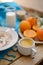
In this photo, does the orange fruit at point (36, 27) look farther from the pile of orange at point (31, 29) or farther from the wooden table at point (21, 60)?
the wooden table at point (21, 60)

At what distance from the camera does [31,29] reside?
0.96m

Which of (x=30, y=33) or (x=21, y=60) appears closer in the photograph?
(x=21, y=60)

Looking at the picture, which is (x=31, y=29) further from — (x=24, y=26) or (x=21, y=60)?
(x=21, y=60)

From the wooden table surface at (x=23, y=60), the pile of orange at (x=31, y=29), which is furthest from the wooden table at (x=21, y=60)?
the pile of orange at (x=31, y=29)

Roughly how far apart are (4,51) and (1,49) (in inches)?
1.4

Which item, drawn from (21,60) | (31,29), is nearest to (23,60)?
(21,60)

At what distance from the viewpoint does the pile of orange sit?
855 millimetres

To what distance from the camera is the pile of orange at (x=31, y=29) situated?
0.85 m

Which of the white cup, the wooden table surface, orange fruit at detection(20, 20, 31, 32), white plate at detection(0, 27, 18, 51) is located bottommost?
the wooden table surface

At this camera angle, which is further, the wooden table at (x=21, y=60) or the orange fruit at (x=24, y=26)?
the orange fruit at (x=24, y=26)

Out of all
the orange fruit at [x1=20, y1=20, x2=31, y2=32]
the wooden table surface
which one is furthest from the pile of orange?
the wooden table surface

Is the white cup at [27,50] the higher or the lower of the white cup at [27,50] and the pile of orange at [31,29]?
the lower

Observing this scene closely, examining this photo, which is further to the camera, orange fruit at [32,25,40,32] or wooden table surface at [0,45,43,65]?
orange fruit at [32,25,40,32]

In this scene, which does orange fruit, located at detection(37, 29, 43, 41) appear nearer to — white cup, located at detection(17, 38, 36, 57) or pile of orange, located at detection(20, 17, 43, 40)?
pile of orange, located at detection(20, 17, 43, 40)
